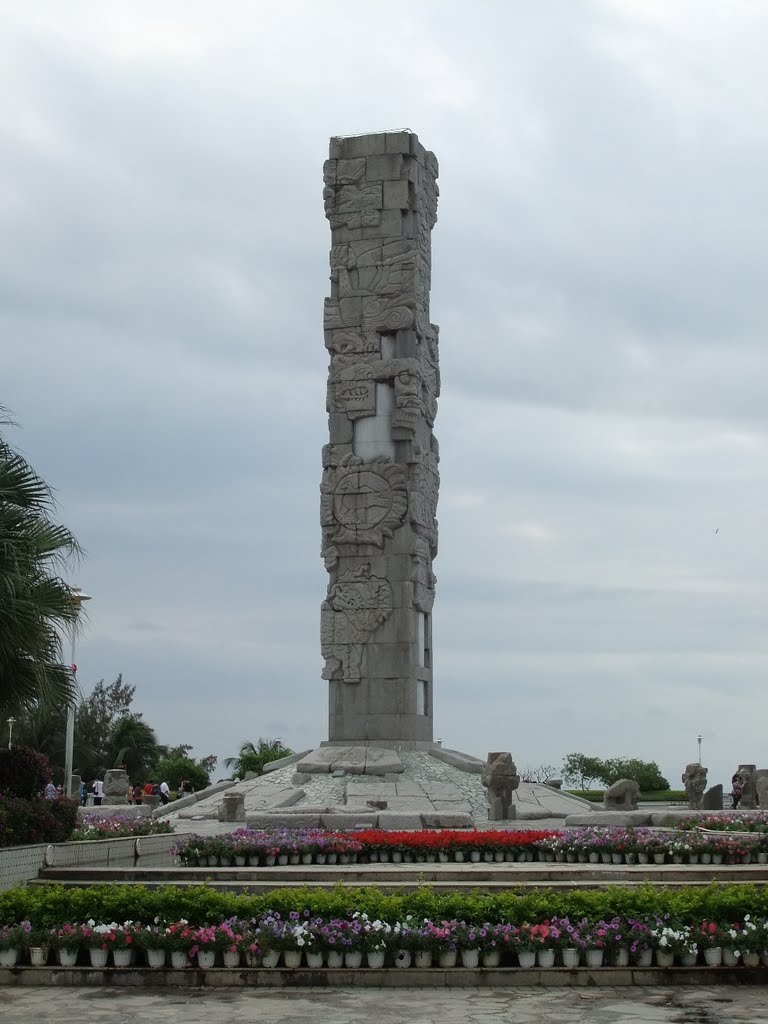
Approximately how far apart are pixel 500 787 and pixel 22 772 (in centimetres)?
1077

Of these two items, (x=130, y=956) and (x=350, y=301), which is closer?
(x=130, y=956)

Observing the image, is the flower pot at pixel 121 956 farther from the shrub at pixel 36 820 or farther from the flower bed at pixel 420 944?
the shrub at pixel 36 820

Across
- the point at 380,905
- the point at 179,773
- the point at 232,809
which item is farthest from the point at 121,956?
the point at 179,773

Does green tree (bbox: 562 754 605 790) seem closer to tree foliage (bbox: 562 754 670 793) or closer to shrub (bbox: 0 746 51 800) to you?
tree foliage (bbox: 562 754 670 793)

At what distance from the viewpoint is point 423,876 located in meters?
12.5

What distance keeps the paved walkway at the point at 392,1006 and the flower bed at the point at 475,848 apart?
19.6 feet

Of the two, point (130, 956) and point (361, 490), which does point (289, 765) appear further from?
point (130, 956)

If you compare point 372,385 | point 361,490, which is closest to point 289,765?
point 361,490

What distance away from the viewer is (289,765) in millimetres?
28453

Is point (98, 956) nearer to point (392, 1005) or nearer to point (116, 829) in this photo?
point (392, 1005)

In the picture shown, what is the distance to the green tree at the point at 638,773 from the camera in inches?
1718

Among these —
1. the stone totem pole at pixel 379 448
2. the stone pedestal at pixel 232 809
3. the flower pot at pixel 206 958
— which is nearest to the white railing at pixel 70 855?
the flower pot at pixel 206 958

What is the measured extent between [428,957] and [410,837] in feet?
23.3

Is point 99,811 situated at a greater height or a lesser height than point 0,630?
lesser
